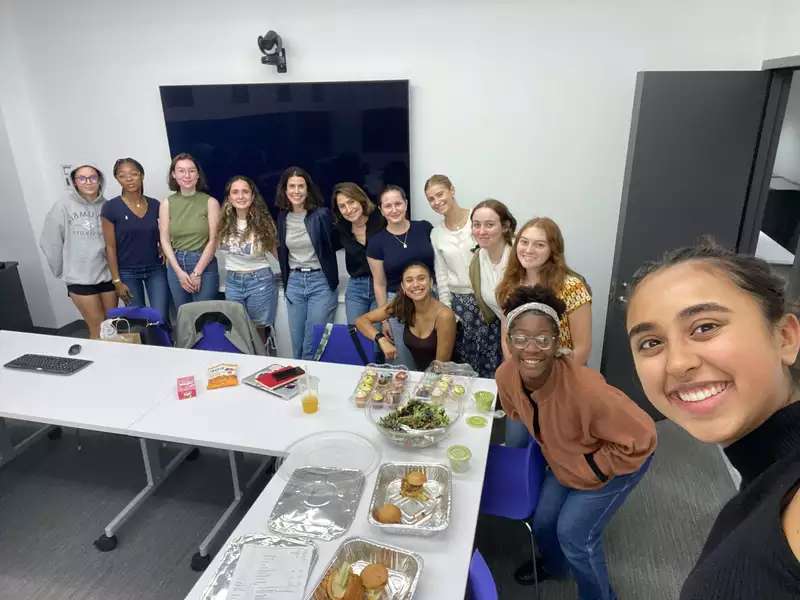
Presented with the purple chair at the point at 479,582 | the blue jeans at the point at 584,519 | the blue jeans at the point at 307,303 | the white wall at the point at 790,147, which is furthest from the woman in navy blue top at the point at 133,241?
the white wall at the point at 790,147

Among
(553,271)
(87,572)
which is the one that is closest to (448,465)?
(553,271)

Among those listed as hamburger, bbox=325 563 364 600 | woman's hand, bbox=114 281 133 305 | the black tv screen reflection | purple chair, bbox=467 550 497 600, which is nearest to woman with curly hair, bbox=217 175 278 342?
the black tv screen reflection

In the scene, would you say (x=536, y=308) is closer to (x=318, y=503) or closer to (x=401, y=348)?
(x=318, y=503)

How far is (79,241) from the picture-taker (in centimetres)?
373

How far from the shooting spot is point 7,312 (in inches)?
174

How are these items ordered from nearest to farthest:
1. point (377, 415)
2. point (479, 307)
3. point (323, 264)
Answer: point (377, 415), point (479, 307), point (323, 264)

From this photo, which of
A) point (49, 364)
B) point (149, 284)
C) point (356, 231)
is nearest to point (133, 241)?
point (149, 284)

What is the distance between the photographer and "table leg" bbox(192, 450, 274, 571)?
7.70 feet

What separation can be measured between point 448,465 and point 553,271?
1.05 metres

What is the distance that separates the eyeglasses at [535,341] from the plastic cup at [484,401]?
0.49m

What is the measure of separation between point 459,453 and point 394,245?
1.55 meters

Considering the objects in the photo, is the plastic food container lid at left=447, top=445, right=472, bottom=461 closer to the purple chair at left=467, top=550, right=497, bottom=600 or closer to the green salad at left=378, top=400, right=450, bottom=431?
the green salad at left=378, top=400, right=450, bottom=431

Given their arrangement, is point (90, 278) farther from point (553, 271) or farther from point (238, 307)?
point (553, 271)

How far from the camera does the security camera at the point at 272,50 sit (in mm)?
3512
